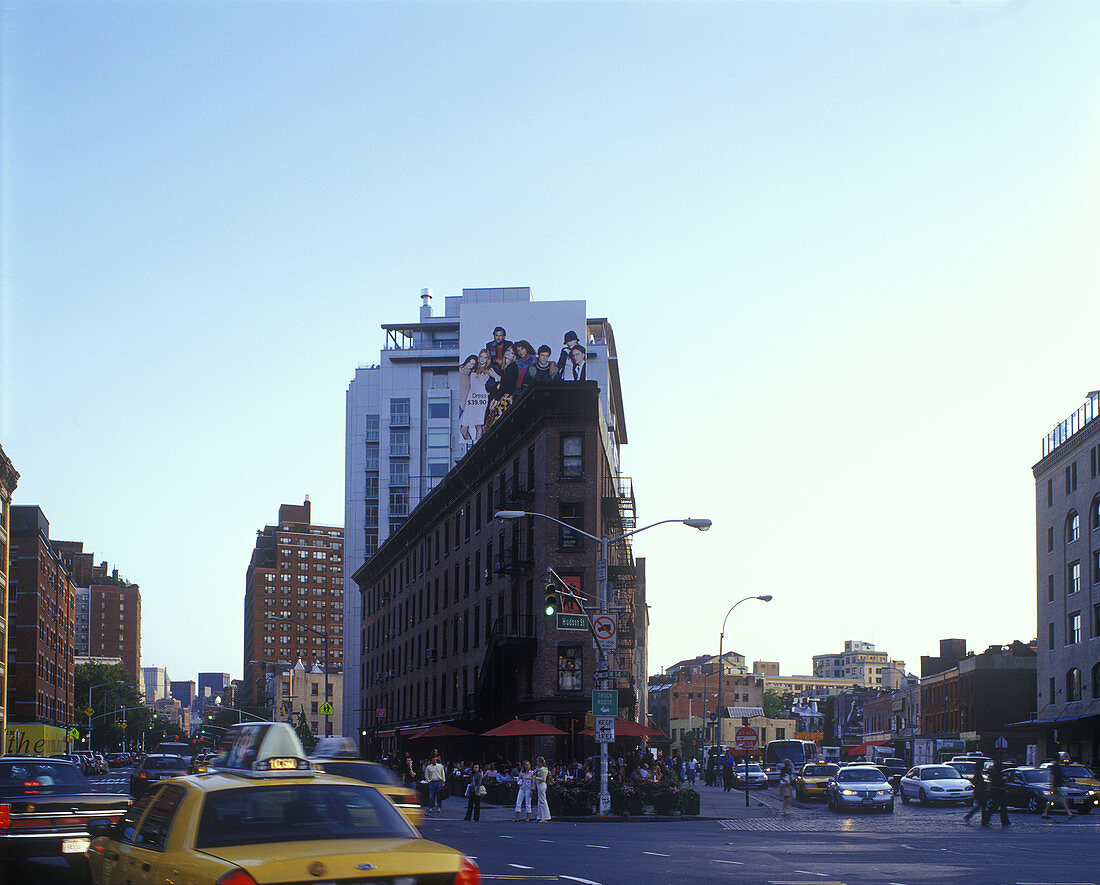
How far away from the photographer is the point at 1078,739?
73.4 metres

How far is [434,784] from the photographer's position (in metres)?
39.5

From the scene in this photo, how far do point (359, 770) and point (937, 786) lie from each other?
1307 inches

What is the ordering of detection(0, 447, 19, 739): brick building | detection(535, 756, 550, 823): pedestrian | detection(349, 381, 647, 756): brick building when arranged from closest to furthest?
1. detection(535, 756, 550, 823): pedestrian
2. detection(349, 381, 647, 756): brick building
3. detection(0, 447, 19, 739): brick building

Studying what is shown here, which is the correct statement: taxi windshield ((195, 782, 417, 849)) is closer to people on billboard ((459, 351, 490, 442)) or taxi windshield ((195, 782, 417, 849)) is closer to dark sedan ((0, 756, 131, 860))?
dark sedan ((0, 756, 131, 860))

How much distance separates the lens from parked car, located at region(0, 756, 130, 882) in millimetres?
16969

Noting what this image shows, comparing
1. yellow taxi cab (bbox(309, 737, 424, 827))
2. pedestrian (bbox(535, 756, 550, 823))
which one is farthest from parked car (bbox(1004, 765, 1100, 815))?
yellow taxi cab (bbox(309, 737, 424, 827))

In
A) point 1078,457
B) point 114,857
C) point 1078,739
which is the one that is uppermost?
point 1078,457

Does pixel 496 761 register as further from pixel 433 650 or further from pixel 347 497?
pixel 347 497

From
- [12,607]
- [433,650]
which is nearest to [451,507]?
[433,650]

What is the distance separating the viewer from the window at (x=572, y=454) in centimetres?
5256

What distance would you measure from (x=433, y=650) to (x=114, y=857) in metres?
59.5

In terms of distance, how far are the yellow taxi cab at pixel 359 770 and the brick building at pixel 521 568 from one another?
24.2 m

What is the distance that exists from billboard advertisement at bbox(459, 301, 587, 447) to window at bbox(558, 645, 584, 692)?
5162 cm

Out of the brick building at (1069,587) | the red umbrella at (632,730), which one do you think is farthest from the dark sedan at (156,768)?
the brick building at (1069,587)
